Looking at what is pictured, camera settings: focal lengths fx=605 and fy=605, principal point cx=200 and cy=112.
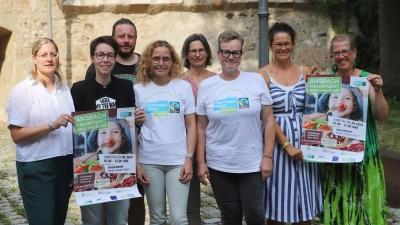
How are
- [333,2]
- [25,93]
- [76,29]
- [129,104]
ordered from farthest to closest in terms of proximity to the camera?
[333,2] → [76,29] → [129,104] → [25,93]

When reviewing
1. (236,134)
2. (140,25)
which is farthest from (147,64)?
(140,25)

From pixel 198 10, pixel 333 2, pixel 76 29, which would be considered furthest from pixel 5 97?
pixel 333 2

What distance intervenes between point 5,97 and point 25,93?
894 centimetres

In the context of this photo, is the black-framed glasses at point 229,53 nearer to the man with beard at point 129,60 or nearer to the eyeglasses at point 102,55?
the eyeglasses at point 102,55

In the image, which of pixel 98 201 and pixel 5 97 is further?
pixel 5 97

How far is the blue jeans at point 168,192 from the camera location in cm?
428

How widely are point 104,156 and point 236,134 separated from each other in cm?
93

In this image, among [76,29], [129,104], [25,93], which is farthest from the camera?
[76,29]

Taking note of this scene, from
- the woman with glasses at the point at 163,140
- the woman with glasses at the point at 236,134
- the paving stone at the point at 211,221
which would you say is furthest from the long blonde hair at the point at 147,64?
the paving stone at the point at 211,221

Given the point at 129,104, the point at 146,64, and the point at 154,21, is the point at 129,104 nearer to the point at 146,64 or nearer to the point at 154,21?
the point at 146,64

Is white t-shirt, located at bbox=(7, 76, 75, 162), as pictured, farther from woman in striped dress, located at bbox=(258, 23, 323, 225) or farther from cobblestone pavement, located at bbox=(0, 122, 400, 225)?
cobblestone pavement, located at bbox=(0, 122, 400, 225)

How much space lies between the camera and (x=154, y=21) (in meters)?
12.2

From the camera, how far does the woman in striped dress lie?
14.5 ft

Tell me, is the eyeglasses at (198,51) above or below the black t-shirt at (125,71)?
above
